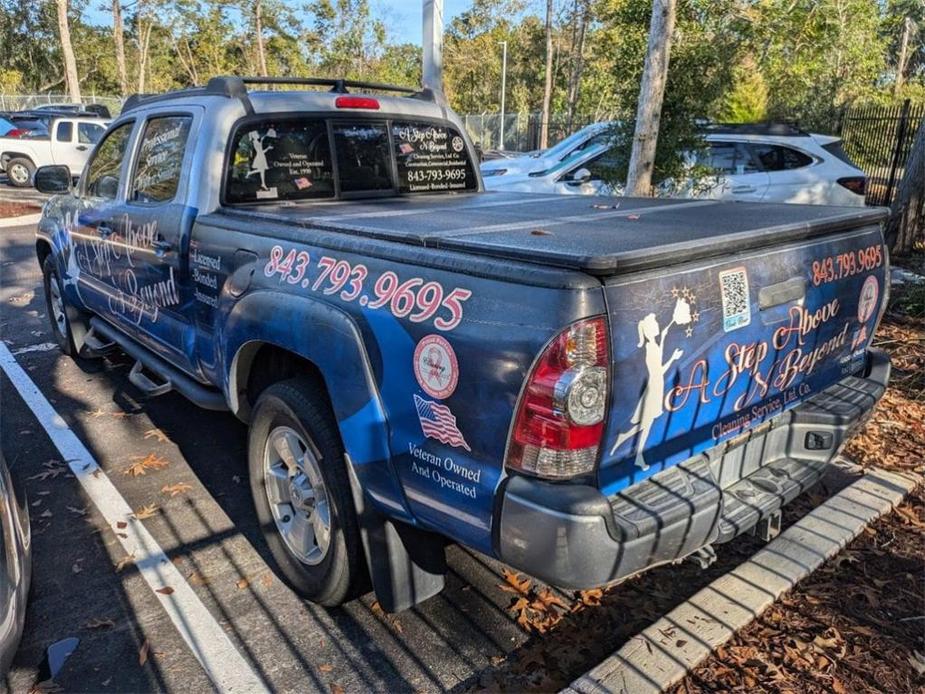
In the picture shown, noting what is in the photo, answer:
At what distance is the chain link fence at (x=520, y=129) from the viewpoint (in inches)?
1167

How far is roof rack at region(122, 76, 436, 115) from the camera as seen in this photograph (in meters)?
3.77

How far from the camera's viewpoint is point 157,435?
4.75 m

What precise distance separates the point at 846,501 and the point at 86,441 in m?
4.57

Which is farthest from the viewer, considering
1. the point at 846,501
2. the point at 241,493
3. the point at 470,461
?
the point at 241,493

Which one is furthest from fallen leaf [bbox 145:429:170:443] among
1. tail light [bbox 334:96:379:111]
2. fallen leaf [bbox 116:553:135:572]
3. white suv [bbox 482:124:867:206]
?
white suv [bbox 482:124:867:206]

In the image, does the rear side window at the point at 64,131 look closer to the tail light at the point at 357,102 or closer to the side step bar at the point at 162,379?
A: the side step bar at the point at 162,379

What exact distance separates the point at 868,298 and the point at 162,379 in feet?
13.2

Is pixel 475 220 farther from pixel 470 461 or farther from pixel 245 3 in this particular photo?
pixel 245 3

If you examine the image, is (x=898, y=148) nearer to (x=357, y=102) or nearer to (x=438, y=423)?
(x=357, y=102)

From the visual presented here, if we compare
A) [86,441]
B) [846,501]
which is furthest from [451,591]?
[86,441]

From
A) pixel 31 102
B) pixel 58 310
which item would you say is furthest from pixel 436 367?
pixel 31 102

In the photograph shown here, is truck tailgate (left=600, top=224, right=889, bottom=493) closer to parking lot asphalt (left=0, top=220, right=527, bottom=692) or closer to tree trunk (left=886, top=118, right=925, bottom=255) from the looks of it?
parking lot asphalt (left=0, top=220, right=527, bottom=692)

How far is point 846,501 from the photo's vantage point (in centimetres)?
358

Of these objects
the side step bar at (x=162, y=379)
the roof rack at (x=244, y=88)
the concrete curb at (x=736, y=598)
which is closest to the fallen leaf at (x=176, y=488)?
the side step bar at (x=162, y=379)
